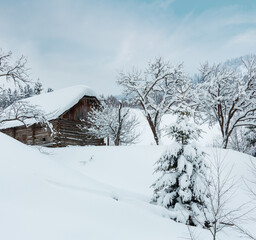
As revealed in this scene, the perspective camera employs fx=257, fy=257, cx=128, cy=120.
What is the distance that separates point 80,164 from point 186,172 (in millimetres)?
8155

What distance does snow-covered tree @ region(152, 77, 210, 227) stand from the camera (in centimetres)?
714

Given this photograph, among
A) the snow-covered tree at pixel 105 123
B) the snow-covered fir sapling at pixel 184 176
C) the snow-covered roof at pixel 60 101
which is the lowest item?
the snow-covered fir sapling at pixel 184 176

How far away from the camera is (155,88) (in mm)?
21000

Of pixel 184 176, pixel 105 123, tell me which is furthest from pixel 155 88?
pixel 184 176

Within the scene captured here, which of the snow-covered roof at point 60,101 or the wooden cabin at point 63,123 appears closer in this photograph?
the snow-covered roof at point 60,101

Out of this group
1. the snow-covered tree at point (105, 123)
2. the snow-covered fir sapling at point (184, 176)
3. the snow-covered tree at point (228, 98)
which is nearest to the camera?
the snow-covered fir sapling at point (184, 176)

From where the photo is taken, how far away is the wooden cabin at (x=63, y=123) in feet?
66.9

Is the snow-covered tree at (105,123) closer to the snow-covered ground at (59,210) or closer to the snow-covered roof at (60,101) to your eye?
the snow-covered roof at (60,101)

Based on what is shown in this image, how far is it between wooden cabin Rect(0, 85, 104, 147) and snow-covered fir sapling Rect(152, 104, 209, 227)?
531 inches

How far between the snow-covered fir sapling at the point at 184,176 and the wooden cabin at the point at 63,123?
1349 cm

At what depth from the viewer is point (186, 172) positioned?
738 centimetres

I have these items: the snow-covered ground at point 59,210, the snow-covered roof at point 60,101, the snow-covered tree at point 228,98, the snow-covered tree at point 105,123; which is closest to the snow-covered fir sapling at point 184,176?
the snow-covered ground at point 59,210

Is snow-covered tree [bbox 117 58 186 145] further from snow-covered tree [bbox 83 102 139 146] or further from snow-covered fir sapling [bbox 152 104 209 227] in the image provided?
snow-covered fir sapling [bbox 152 104 209 227]

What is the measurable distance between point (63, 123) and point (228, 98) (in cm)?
1293
